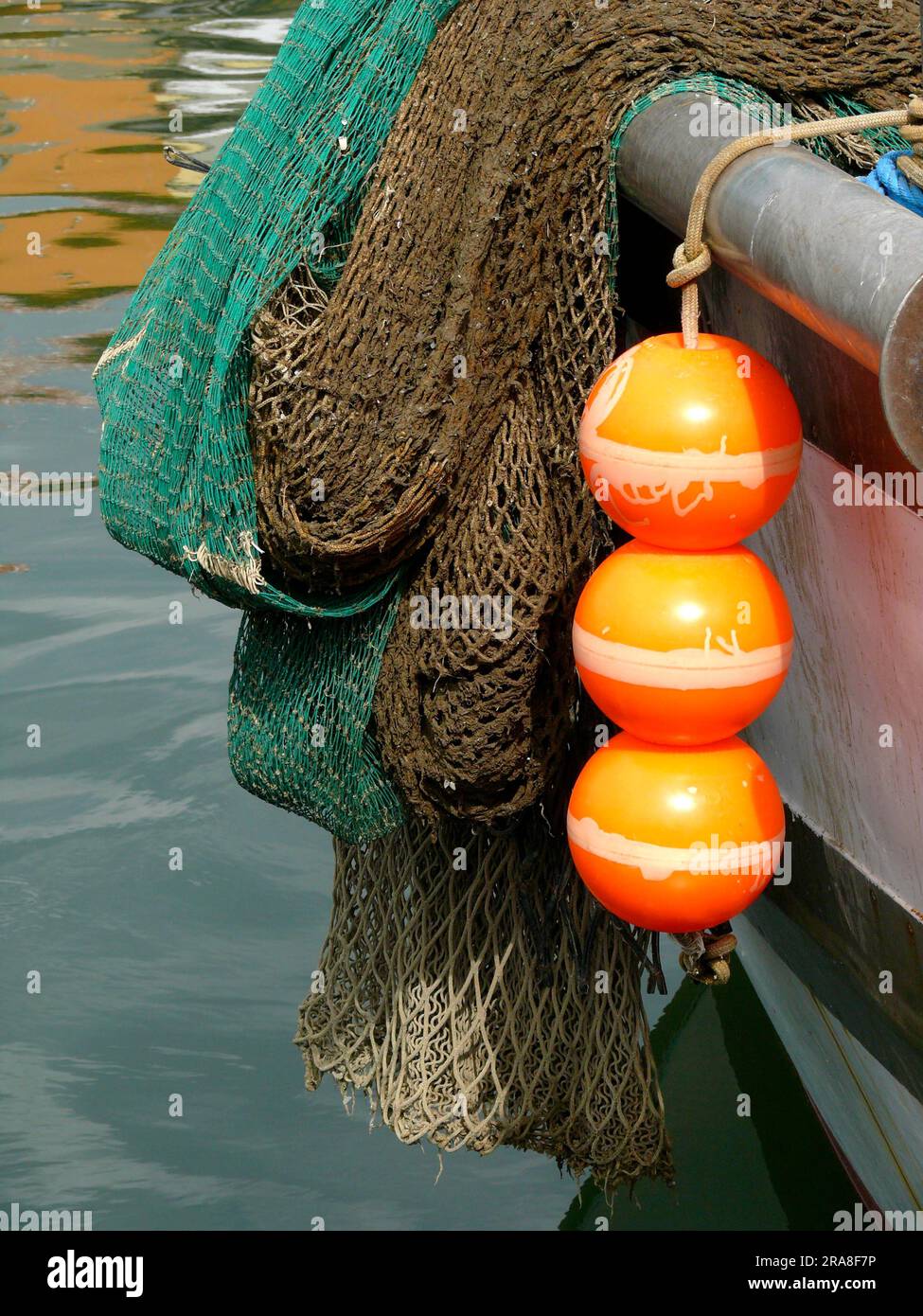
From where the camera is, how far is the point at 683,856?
1.74 metres

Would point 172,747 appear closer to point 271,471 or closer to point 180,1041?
point 180,1041

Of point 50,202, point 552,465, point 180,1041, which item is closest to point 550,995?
point 552,465

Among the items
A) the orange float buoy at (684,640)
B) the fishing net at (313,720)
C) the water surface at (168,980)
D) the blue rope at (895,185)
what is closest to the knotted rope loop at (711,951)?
the orange float buoy at (684,640)

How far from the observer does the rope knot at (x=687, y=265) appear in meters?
1.72

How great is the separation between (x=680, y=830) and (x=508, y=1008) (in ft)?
2.63

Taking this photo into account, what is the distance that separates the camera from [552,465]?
2.02m

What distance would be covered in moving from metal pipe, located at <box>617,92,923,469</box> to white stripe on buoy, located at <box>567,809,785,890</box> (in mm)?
472

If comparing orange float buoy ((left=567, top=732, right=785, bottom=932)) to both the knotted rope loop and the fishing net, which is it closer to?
the knotted rope loop

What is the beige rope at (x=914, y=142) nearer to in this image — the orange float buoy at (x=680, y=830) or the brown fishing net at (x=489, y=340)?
the brown fishing net at (x=489, y=340)

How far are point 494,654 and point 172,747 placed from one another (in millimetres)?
2242

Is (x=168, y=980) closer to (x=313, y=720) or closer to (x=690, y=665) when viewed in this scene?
(x=313, y=720)

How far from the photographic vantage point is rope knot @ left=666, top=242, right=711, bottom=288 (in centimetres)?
172

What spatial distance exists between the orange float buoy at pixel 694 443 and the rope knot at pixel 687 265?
0.06 meters

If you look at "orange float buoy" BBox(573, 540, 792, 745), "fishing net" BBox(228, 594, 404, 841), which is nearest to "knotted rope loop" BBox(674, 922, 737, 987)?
"orange float buoy" BBox(573, 540, 792, 745)
